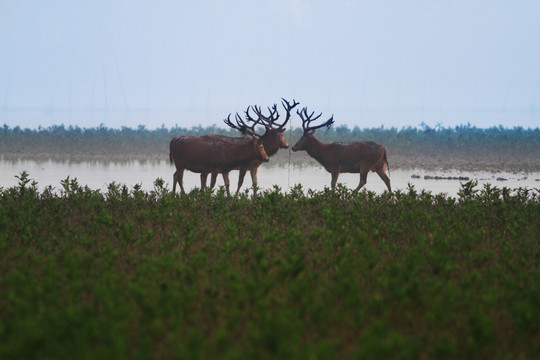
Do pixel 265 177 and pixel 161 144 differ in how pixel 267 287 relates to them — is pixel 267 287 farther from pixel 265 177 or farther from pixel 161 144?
pixel 161 144

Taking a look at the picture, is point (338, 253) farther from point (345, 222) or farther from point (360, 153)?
point (360, 153)

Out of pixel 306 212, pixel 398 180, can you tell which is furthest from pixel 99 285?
pixel 398 180

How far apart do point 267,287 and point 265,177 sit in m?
16.9

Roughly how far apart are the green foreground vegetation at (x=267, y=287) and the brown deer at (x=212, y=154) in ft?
15.4

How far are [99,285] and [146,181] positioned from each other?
14.1 metres

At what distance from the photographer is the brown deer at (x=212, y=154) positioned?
49.2ft

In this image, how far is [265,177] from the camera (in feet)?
74.5

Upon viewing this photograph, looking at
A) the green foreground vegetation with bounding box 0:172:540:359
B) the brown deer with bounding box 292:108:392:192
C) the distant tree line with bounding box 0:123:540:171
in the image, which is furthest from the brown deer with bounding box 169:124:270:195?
the distant tree line with bounding box 0:123:540:171

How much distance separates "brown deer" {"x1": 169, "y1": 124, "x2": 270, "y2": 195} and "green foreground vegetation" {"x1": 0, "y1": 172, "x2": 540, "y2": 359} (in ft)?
15.4

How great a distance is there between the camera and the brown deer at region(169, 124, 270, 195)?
1500cm

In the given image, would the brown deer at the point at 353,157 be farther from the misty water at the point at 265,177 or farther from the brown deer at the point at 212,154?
the brown deer at the point at 212,154

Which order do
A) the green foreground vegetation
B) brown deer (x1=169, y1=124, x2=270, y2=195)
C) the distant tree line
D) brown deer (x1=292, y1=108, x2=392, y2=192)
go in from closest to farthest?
the green foreground vegetation
brown deer (x1=169, y1=124, x2=270, y2=195)
brown deer (x1=292, y1=108, x2=392, y2=192)
the distant tree line

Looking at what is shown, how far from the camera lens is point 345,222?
9.89 meters

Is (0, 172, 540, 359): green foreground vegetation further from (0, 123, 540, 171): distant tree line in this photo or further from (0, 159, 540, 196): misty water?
(0, 123, 540, 171): distant tree line
